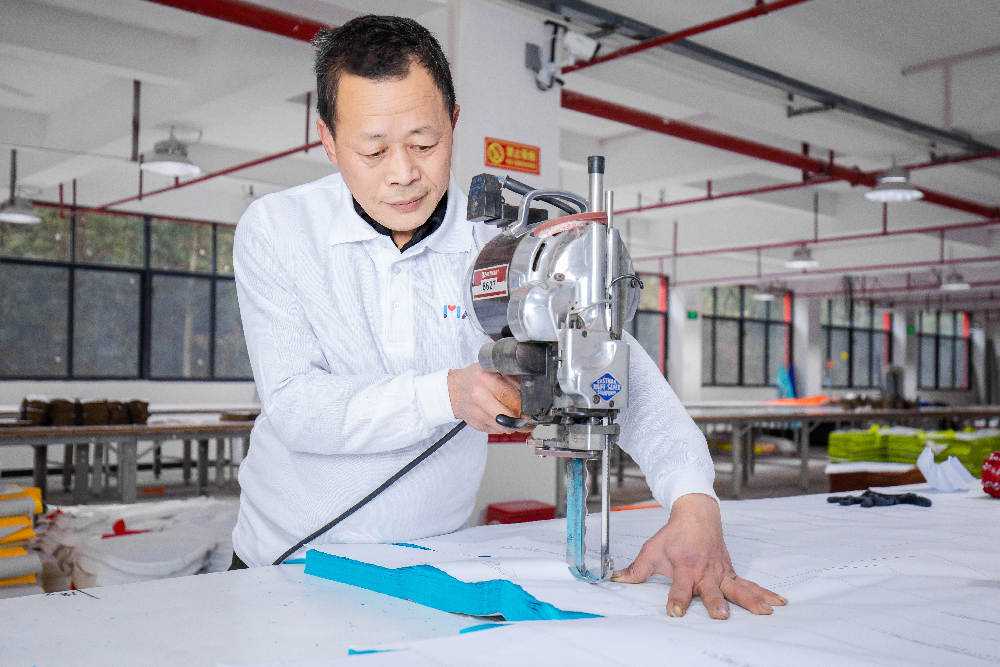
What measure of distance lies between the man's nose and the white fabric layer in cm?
14

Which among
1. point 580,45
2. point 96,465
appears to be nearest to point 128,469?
point 96,465

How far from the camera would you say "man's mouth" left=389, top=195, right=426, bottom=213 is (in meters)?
1.29

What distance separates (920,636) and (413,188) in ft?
2.90

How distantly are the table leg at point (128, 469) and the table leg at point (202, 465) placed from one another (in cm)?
221

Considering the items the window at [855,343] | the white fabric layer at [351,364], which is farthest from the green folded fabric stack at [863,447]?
the window at [855,343]

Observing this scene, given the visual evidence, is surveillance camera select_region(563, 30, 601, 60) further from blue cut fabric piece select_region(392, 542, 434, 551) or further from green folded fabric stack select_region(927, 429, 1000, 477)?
blue cut fabric piece select_region(392, 542, 434, 551)

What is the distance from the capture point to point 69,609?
966 mm

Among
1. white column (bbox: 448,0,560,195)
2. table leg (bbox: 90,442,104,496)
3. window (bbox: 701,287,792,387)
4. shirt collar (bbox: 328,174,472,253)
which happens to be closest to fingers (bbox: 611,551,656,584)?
shirt collar (bbox: 328,174,472,253)

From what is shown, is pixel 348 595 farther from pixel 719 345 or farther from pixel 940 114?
pixel 719 345

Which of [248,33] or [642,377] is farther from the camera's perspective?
[248,33]

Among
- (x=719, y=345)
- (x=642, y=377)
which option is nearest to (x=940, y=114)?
(x=642, y=377)

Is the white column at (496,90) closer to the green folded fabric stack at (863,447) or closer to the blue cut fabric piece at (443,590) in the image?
the green folded fabric stack at (863,447)

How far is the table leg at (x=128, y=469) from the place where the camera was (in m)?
5.27

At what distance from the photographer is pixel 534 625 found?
2.76 ft
